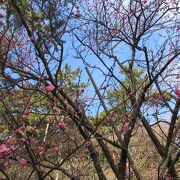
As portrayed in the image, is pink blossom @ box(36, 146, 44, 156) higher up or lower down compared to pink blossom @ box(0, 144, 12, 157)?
higher up

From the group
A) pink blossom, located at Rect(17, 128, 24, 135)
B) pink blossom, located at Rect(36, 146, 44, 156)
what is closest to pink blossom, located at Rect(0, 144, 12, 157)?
pink blossom, located at Rect(17, 128, 24, 135)

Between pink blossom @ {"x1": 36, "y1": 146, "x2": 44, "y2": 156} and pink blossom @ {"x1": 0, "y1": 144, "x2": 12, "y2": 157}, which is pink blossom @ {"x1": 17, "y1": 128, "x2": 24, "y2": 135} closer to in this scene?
pink blossom @ {"x1": 0, "y1": 144, "x2": 12, "y2": 157}

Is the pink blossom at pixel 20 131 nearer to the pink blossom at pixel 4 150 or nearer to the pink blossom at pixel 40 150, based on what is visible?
the pink blossom at pixel 4 150

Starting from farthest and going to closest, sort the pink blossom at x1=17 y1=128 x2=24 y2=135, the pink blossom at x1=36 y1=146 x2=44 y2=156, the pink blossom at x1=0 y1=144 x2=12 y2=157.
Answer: the pink blossom at x1=36 y1=146 x2=44 y2=156
the pink blossom at x1=17 y1=128 x2=24 y2=135
the pink blossom at x1=0 y1=144 x2=12 y2=157

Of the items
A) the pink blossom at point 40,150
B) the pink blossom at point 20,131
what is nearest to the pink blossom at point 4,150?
the pink blossom at point 20,131

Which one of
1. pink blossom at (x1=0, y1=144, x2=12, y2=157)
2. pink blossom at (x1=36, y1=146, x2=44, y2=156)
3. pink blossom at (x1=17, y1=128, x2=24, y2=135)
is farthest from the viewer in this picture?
pink blossom at (x1=36, y1=146, x2=44, y2=156)

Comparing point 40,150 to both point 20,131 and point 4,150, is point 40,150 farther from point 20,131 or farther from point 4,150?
point 4,150

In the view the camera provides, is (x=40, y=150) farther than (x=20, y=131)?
Yes

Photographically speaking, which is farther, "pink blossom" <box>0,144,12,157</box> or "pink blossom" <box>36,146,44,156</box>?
"pink blossom" <box>36,146,44,156</box>

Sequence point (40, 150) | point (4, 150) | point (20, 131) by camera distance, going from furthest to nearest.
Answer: point (40, 150), point (20, 131), point (4, 150)

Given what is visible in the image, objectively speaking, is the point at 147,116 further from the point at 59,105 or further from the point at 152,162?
the point at 152,162

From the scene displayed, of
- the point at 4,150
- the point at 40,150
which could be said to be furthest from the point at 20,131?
the point at 40,150

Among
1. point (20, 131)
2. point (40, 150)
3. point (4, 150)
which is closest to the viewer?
point (4, 150)

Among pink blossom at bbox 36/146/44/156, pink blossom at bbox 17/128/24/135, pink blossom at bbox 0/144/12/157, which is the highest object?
pink blossom at bbox 36/146/44/156
